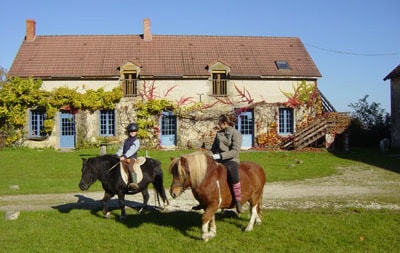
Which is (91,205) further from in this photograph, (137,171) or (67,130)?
(67,130)

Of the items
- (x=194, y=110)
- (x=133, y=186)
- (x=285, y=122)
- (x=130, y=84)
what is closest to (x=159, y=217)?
(x=133, y=186)

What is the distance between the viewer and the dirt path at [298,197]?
32.1 feet

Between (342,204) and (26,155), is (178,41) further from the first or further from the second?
(342,204)

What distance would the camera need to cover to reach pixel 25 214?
893 centimetres

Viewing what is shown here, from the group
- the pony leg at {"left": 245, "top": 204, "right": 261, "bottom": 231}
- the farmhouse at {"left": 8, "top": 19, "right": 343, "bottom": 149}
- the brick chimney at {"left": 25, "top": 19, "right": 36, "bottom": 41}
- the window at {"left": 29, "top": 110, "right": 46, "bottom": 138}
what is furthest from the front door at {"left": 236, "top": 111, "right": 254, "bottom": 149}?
the pony leg at {"left": 245, "top": 204, "right": 261, "bottom": 231}

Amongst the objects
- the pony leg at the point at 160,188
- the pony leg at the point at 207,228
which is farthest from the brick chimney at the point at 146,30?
the pony leg at the point at 207,228

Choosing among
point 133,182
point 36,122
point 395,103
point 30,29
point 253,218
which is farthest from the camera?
point 30,29

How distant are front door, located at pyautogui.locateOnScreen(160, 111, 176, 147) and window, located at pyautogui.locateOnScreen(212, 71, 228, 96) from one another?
3.13 metres

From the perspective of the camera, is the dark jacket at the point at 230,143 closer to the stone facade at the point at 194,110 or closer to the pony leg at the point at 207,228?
the pony leg at the point at 207,228

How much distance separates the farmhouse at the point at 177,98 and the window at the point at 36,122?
0.9 inches

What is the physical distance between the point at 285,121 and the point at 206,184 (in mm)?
20453

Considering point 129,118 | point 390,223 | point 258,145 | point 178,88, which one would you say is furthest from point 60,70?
point 390,223

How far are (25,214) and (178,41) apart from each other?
2164 centimetres

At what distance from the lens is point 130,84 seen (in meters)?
25.8
